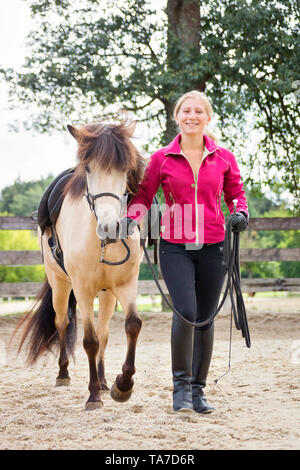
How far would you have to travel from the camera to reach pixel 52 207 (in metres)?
4.24

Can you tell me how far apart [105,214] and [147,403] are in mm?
1286

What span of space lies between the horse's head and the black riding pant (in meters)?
0.35

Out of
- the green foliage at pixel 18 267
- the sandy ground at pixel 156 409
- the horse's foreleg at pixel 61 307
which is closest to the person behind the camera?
the sandy ground at pixel 156 409

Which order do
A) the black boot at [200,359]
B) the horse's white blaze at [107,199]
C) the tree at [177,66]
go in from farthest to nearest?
1. the tree at [177,66]
2. the black boot at [200,359]
3. the horse's white blaze at [107,199]

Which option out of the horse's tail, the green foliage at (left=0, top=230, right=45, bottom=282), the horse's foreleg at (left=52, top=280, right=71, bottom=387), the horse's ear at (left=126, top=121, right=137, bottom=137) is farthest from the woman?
the green foliage at (left=0, top=230, right=45, bottom=282)

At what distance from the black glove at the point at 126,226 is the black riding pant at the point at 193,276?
0.68ft

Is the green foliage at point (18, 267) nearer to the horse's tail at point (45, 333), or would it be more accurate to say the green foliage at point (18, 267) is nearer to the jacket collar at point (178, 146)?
the horse's tail at point (45, 333)

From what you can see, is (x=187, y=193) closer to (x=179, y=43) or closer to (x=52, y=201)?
(x=52, y=201)

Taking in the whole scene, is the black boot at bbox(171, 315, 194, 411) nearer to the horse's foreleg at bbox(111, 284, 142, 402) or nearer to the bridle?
the horse's foreleg at bbox(111, 284, 142, 402)

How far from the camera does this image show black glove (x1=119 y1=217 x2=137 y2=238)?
3111 mm

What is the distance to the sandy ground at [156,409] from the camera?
8.76 feet

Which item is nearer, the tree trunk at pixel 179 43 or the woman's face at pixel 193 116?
the woman's face at pixel 193 116

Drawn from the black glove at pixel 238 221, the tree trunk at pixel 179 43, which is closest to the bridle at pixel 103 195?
the black glove at pixel 238 221

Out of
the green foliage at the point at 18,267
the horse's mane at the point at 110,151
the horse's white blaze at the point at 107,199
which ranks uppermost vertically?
the horse's mane at the point at 110,151
